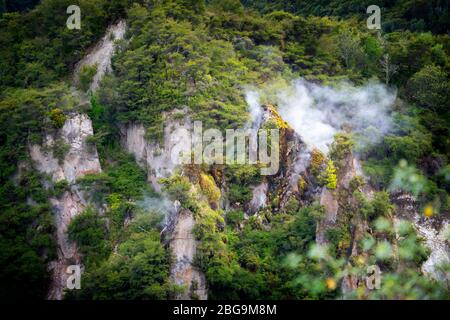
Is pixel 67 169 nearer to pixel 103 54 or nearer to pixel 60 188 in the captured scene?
pixel 60 188

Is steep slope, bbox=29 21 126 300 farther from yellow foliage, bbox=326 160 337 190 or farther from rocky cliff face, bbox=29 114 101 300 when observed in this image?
yellow foliage, bbox=326 160 337 190

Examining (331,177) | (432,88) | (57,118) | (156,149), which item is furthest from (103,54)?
(432,88)

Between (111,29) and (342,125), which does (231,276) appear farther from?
(111,29)

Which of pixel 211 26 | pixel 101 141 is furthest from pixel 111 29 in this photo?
pixel 101 141

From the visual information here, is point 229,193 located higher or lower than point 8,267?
higher

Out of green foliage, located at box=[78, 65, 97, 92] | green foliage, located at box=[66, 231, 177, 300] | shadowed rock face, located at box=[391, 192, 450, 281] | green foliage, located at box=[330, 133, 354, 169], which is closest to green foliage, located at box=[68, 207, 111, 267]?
green foliage, located at box=[66, 231, 177, 300]
